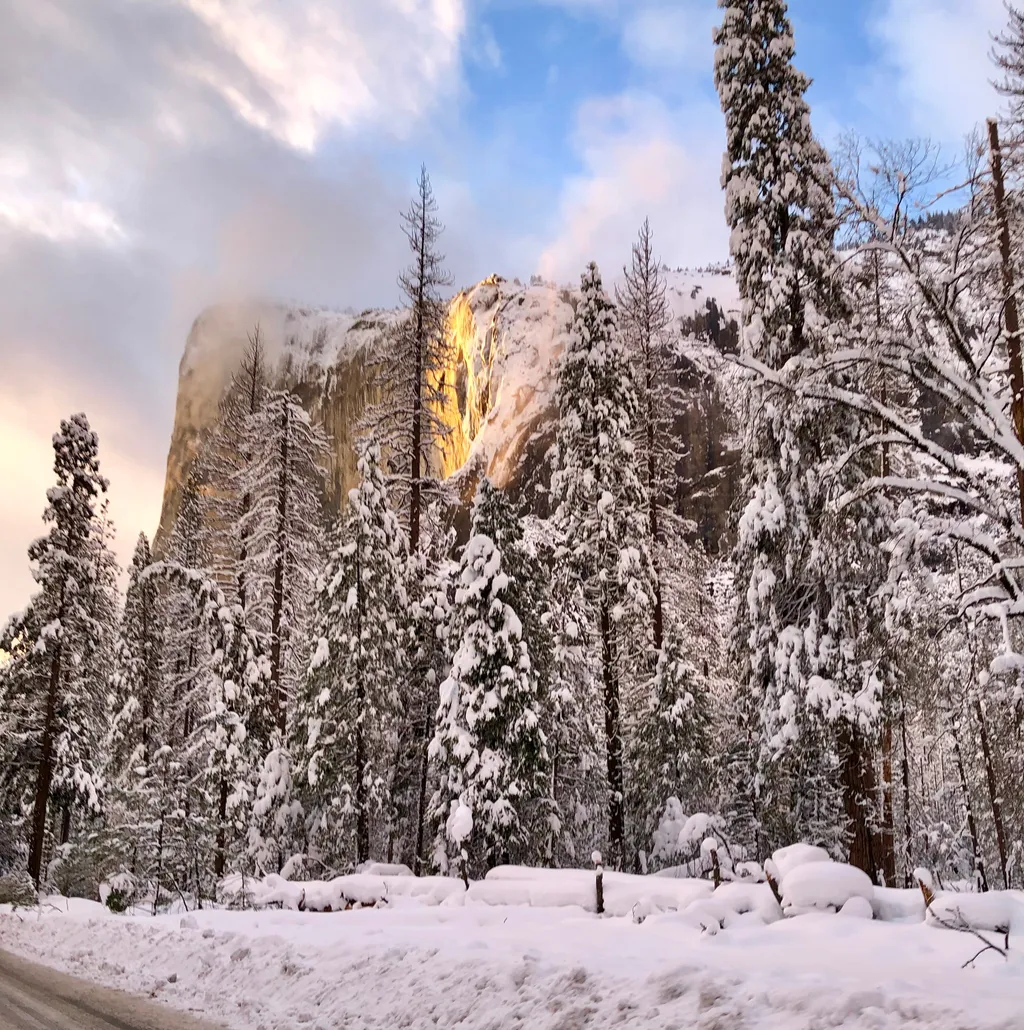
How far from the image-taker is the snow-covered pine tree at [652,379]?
21375 mm

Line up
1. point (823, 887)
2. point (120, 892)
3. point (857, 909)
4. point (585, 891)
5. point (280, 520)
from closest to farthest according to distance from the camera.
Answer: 1. point (857, 909)
2. point (823, 887)
3. point (585, 891)
4. point (120, 892)
5. point (280, 520)

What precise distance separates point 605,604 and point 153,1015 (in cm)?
1302

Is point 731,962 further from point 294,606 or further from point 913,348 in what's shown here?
point 294,606

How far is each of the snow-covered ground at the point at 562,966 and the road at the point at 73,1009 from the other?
31 centimetres

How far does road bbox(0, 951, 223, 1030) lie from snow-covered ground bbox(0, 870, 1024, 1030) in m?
0.31

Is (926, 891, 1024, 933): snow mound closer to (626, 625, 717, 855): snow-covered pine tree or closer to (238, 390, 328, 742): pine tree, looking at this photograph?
(626, 625, 717, 855): snow-covered pine tree

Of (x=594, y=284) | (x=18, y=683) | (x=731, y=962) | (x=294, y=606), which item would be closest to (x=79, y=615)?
(x=18, y=683)

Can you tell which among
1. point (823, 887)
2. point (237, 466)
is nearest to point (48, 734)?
point (237, 466)

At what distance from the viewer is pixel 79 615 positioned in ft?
72.9

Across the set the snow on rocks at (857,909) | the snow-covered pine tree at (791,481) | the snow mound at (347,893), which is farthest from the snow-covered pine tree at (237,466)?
the snow on rocks at (857,909)

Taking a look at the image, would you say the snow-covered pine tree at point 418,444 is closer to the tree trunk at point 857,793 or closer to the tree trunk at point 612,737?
the tree trunk at point 612,737

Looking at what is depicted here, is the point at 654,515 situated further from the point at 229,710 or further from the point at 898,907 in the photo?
the point at 898,907

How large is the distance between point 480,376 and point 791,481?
199ft

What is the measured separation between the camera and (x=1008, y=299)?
9.96m
